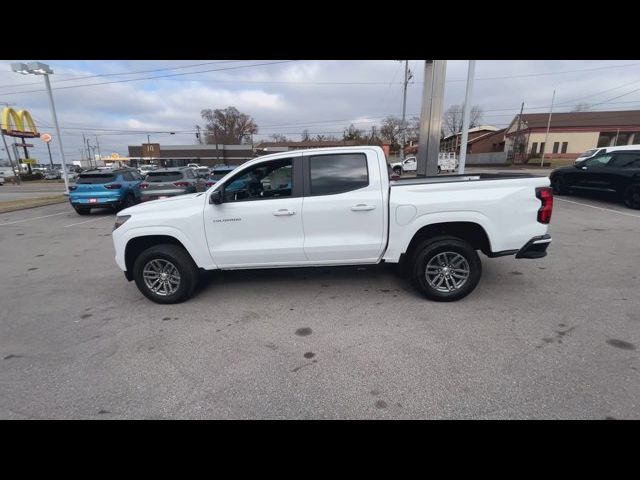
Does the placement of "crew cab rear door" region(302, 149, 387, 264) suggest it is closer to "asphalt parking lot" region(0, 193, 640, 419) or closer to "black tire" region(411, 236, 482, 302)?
"black tire" region(411, 236, 482, 302)

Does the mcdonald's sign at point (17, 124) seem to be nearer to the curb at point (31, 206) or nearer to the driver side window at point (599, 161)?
the curb at point (31, 206)

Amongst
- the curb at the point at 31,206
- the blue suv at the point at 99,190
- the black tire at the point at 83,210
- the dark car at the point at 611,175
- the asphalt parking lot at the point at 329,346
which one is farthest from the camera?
the curb at the point at 31,206

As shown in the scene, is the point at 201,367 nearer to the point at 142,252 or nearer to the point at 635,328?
the point at 142,252

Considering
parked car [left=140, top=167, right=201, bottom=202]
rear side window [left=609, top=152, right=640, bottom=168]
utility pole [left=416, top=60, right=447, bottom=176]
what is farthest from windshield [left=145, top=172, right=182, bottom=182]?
rear side window [left=609, top=152, right=640, bottom=168]

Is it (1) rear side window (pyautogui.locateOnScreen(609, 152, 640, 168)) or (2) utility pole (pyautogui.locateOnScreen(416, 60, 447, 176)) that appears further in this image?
(2) utility pole (pyautogui.locateOnScreen(416, 60, 447, 176))

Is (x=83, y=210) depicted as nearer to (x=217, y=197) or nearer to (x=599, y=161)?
(x=217, y=197)

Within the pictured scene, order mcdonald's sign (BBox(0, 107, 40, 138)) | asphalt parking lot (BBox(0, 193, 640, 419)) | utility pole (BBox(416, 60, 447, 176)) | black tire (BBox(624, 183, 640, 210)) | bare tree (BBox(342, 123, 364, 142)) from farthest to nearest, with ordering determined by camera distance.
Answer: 1. bare tree (BBox(342, 123, 364, 142))
2. mcdonald's sign (BBox(0, 107, 40, 138))
3. utility pole (BBox(416, 60, 447, 176))
4. black tire (BBox(624, 183, 640, 210))
5. asphalt parking lot (BBox(0, 193, 640, 419))

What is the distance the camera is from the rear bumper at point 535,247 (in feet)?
12.3

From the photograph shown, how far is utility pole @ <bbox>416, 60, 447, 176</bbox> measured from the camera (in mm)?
9914

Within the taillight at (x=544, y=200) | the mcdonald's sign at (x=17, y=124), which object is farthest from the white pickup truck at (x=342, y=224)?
the mcdonald's sign at (x=17, y=124)

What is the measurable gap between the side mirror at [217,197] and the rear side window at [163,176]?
7656 mm

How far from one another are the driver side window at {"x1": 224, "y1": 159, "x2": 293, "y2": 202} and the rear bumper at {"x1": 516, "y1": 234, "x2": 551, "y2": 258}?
2966 millimetres

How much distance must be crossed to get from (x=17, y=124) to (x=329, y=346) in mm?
51309

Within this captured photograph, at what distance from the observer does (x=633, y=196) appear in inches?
383
